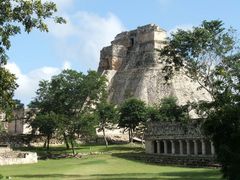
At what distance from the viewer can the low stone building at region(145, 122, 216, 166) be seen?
162 ft

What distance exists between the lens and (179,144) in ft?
193

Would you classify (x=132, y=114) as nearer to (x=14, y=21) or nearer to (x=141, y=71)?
(x=141, y=71)

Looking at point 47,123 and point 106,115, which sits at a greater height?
Answer: point 106,115

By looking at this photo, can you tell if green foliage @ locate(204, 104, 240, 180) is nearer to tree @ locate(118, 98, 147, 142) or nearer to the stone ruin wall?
tree @ locate(118, 98, 147, 142)

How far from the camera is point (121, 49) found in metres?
113

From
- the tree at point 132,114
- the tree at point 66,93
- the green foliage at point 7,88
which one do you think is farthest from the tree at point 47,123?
the green foliage at point 7,88

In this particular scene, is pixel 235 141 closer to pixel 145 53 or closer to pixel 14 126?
pixel 14 126

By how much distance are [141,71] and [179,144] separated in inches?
1825

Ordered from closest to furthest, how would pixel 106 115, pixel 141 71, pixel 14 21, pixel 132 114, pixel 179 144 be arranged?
pixel 14 21, pixel 179 144, pixel 132 114, pixel 106 115, pixel 141 71

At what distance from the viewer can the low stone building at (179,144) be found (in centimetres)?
4952

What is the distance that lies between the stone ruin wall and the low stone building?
3304cm

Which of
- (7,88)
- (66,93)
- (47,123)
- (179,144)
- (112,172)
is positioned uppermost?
(66,93)

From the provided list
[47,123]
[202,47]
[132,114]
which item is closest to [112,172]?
[202,47]

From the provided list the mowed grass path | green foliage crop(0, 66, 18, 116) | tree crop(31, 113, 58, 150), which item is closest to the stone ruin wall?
tree crop(31, 113, 58, 150)
